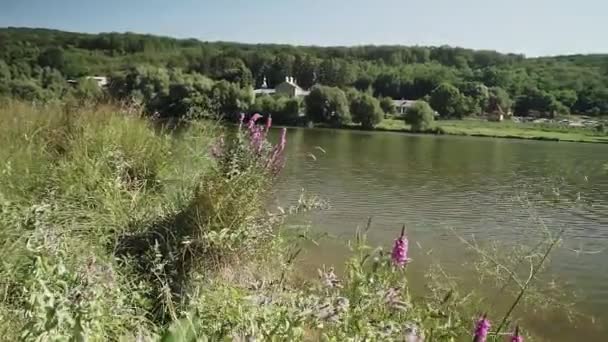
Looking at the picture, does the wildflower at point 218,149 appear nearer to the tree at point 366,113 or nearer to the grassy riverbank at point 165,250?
the grassy riverbank at point 165,250

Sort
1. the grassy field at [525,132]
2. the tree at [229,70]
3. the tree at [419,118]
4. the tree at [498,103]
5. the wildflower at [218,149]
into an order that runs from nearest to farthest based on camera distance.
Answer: the wildflower at [218,149]
the grassy field at [525,132]
the tree at [419,118]
the tree at [229,70]
the tree at [498,103]

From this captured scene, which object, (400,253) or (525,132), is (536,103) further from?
(400,253)

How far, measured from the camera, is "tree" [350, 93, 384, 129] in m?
76.9

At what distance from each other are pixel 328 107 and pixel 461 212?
6090 cm

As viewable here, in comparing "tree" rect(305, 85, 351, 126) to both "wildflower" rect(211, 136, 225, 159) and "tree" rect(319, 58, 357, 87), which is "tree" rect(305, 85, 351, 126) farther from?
"wildflower" rect(211, 136, 225, 159)

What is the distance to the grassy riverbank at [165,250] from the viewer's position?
225 centimetres

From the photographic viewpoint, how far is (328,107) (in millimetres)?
76875

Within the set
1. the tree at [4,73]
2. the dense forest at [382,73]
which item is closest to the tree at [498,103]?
the dense forest at [382,73]

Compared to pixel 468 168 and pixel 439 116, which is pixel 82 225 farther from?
pixel 439 116

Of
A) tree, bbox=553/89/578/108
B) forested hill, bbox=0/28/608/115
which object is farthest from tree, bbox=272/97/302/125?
tree, bbox=553/89/578/108

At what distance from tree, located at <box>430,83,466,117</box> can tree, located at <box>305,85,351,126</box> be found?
107 ft

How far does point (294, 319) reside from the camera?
2.01m

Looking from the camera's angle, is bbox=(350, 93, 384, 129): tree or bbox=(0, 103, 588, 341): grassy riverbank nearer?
bbox=(0, 103, 588, 341): grassy riverbank

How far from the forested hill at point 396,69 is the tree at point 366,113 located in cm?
2935
